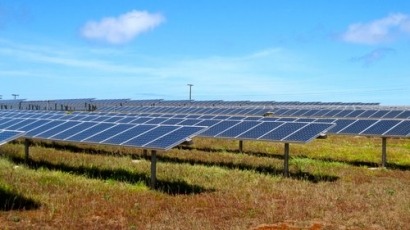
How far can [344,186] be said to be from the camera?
14.8 metres

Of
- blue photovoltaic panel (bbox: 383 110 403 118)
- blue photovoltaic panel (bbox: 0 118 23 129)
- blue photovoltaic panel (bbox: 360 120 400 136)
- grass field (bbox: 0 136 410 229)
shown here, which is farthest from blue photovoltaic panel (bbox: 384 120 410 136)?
blue photovoltaic panel (bbox: 383 110 403 118)

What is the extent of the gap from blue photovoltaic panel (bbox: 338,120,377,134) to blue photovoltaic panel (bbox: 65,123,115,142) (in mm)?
10186

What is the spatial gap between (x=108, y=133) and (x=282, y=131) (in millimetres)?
5763

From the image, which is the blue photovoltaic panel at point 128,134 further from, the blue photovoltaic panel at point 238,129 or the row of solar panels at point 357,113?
the row of solar panels at point 357,113

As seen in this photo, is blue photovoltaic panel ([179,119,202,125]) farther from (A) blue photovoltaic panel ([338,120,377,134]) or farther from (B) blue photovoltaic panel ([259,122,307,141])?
(A) blue photovoltaic panel ([338,120,377,134])

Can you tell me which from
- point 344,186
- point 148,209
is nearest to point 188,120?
point 344,186

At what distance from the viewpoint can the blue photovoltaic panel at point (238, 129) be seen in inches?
785

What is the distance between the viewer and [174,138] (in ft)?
45.1

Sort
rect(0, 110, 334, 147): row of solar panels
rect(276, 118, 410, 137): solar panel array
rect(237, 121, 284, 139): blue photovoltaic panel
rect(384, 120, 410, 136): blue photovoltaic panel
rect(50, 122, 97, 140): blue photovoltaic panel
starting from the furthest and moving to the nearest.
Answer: rect(276, 118, 410, 137): solar panel array < rect(384, 120, 410, 136): blue photovoltaic panel < rect(237, 121, 284, 139): blue photovoltaic panel < rect(50, 122, 97, 140): blue photovoltaic panel < rect(0, 110, 334, 147): row of solar panels

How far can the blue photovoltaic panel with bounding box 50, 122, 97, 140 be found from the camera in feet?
56.5

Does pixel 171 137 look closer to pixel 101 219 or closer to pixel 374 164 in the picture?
pixel 101 219

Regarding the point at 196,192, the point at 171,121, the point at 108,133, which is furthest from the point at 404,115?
the point at 196,192

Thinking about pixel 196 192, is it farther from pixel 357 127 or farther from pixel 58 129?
pixel 357 127

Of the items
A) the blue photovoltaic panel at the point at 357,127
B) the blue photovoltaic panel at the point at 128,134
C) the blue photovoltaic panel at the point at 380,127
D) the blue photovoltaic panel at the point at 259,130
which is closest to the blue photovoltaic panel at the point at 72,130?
the blue photovoltaic panel at the point at 128,134
